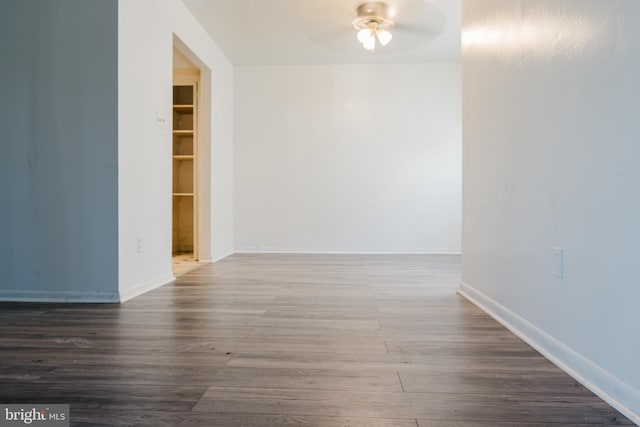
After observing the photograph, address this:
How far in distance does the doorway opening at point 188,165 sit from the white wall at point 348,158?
710 millimetres

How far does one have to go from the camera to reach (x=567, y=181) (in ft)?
4.74

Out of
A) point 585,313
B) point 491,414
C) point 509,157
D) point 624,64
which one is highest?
point 624,64

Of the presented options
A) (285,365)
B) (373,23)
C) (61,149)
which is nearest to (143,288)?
(61,149)

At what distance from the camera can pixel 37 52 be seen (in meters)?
2.50

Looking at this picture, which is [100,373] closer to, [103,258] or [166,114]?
[103,258]

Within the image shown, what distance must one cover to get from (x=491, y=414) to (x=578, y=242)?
0.68 m

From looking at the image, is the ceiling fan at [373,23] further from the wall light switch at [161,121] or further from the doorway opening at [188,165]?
the wall light switch at [161,121]

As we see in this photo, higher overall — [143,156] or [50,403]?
[143,156]

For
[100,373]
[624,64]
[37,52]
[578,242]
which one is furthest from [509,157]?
[37,52]

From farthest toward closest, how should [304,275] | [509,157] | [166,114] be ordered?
[304,275] < [166,114] < [509,157]

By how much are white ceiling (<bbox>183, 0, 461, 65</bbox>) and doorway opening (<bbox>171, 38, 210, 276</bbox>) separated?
0.53 m

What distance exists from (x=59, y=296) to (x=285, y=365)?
1835 mm

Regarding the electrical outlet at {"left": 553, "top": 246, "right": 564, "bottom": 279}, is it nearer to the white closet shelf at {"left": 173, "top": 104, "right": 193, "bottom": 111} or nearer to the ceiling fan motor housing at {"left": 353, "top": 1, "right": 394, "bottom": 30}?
the ceiling fan motor housing at {"left": 353, "top": 1, "right": 394, "bottom": 30}

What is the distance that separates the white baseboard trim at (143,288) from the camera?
8.33 feet
